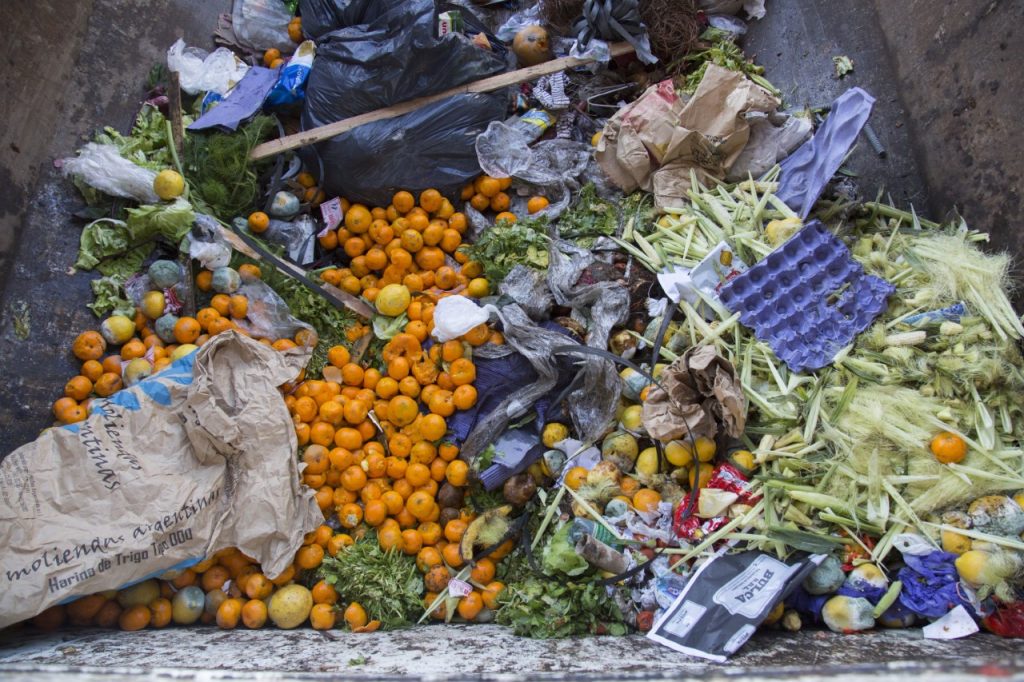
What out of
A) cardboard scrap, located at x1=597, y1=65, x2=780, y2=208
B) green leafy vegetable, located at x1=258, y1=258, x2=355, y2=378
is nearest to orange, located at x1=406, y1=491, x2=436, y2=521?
green leafy vegetable, located at x1=258, y1=258, x2=355, y2=378

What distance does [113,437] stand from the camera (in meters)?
3.51

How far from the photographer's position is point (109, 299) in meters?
4.27

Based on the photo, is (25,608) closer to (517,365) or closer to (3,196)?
(3,196)

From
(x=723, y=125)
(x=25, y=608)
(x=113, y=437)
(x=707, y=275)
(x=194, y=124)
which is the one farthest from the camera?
(x=194, y=124)

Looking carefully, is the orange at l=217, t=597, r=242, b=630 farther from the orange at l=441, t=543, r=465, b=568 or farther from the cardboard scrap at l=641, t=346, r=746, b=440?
the cardboard scrap at l=641, t=346, r=746, b=440

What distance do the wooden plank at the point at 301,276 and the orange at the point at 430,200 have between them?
867 millimetres

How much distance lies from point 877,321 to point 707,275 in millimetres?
1034

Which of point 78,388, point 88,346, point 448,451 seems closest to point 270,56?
point 88,346

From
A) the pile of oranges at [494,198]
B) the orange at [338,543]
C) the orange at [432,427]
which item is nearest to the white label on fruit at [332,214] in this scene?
the pile of oranges at [494,198]

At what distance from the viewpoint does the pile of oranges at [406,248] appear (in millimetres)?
4508

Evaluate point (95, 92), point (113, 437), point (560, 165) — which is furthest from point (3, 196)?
point (560, 165)

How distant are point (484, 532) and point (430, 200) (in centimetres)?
247

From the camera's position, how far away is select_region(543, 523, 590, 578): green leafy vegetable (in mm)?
3254

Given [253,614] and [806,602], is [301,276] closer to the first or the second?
[253,614]
